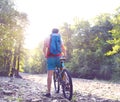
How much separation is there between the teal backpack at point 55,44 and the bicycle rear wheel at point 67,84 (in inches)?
22.3

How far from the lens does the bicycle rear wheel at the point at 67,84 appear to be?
670cm

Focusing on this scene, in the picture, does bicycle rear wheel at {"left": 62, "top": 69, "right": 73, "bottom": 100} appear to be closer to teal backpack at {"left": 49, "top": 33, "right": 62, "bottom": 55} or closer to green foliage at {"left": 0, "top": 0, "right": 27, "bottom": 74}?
teal backpack at {"left": 49, "top": 33, "right": 62, "bottom": 55}

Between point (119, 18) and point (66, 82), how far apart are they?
14.5m

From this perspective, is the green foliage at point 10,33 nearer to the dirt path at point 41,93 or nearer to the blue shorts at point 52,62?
the dirt path at point 41,93

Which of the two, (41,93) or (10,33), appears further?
(10,33)

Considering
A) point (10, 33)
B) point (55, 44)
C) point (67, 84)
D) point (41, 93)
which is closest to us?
point (67, 84)

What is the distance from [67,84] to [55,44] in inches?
43.5

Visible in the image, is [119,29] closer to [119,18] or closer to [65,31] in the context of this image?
[119,18]

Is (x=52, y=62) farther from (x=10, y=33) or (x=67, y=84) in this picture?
(x=10, y=33)

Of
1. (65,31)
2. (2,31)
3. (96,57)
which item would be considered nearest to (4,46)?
(2,31)

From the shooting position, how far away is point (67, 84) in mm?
6883

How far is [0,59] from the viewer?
68.6 feet

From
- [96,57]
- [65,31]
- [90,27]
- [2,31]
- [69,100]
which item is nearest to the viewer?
[69,100]

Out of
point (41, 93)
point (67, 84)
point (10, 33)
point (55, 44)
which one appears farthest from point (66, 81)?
point (10, 33)
